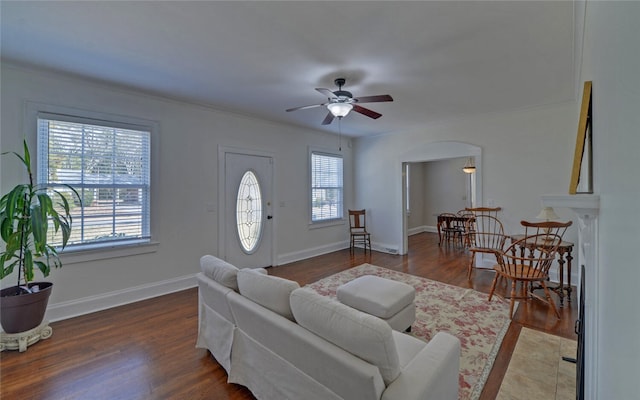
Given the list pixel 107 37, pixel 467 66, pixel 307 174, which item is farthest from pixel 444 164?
pixel 107 37

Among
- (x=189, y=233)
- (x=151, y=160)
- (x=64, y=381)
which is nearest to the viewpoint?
(x=64, y=381)

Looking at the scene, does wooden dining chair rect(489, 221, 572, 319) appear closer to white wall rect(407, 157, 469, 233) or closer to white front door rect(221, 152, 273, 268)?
white front door rect(221, 152, 273, 268)

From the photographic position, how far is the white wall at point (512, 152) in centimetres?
392

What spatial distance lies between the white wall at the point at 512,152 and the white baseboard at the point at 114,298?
4.22 meters

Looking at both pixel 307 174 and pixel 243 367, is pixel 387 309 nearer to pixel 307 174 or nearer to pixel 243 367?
pixel 243 367

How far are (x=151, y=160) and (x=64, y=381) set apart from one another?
97.5 inches

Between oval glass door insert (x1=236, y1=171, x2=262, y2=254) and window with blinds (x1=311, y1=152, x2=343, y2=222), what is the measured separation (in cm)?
133

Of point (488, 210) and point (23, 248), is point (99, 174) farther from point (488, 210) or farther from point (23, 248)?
point (488, 210)

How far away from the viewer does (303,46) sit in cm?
240

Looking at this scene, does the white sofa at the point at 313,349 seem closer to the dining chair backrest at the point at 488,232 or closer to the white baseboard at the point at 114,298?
the white baseboard at the point at 114,298

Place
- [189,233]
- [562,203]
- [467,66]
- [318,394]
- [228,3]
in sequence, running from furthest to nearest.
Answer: [189,233] → [467,66] → [228,3] → [318,394] → [562,203]

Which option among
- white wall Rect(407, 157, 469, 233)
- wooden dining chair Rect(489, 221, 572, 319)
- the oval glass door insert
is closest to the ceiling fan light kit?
the oval glass door insert

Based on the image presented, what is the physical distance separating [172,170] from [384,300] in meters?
3.26

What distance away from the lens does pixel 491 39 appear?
230 centimetres
